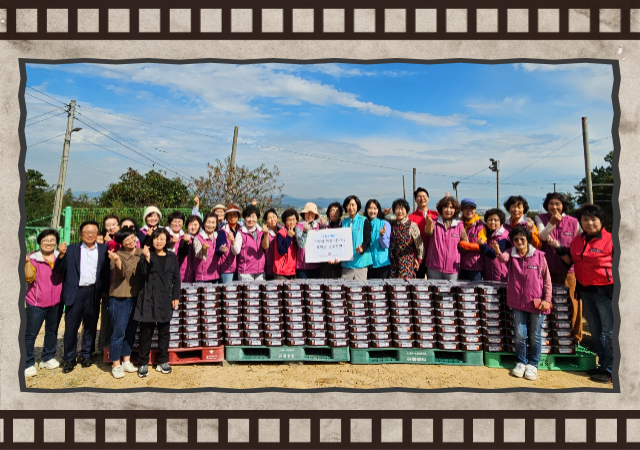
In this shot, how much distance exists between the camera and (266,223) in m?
6.38

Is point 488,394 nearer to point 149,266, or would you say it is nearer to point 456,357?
point 456,357

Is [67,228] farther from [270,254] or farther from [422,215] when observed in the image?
[422,215]

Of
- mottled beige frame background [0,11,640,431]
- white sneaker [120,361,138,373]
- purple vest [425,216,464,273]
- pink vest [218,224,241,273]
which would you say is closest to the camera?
mottled beige frame background [0,11,640,431]

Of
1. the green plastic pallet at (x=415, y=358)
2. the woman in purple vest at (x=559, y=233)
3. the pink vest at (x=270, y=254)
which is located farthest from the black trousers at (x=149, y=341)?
the woman in purple vest at (x=559, y=233)

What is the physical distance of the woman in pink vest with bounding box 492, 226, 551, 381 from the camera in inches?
198

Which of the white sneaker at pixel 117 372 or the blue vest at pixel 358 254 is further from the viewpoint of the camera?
the blue vest at pixel 358 254

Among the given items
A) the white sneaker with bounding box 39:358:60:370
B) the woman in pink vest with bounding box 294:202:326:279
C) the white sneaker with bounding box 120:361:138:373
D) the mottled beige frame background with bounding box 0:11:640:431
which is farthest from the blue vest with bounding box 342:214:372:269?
the white sneaker with bounding box 39:358:60:370

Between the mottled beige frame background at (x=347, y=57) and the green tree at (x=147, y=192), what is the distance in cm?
Answer: 2019

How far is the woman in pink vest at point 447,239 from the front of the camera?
19.4 ft

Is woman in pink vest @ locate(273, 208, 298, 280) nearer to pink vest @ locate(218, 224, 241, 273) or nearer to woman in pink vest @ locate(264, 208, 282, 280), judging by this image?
woman in pink vest @ locate(264, 208, 282, 280)

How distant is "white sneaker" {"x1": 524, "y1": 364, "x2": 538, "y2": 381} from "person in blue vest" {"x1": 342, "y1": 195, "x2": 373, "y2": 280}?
2.69 m

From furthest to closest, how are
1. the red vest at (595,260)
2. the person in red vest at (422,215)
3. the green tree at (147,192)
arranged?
the green tree at (147,192) → the person in red vest at (422,215) → the red vest at (595,260)

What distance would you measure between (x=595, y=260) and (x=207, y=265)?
5.79m

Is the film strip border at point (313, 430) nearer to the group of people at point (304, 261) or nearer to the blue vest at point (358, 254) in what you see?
the group of people at point (304, 261)
